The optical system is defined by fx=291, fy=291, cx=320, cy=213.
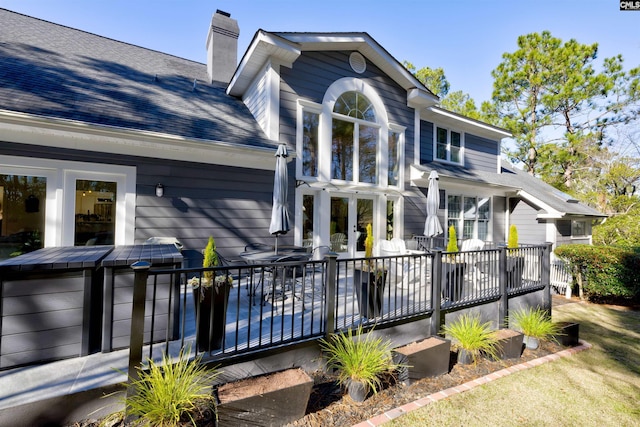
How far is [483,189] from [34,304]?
1213 centimetres

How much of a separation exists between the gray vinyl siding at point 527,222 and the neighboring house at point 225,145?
54mm

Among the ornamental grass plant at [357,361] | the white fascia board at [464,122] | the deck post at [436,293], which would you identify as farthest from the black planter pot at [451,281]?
the white fascia board at [464,122]

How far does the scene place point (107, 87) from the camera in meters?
6.25

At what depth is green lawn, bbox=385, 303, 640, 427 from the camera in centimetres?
290

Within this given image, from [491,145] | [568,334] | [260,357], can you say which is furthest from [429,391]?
[491,145]

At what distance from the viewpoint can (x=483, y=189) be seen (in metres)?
10.9

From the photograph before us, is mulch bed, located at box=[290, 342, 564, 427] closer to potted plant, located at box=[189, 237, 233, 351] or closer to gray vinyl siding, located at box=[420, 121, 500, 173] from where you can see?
potted plant, located at box=[189, 237, 233, 351]

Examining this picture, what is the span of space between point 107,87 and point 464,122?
1102 centimetres

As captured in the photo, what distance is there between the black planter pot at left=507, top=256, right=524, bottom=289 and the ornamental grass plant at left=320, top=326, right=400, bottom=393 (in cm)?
352

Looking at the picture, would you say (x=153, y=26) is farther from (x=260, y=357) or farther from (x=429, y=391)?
(x=429, y=391)

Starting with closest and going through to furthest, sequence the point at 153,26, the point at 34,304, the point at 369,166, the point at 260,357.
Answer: the point at 34,304 < the point at 260,357 < the point at 369,166 < the point at 153,26

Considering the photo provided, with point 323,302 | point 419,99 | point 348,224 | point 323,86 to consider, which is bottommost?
point 323,302

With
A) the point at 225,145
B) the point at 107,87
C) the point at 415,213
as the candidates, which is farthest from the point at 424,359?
the point at 107,87

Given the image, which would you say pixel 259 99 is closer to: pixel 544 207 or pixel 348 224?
pixel 348 224
